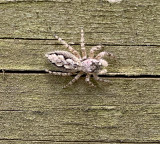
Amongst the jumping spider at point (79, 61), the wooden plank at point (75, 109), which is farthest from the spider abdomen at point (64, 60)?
the wooden plank at point (75, 109)

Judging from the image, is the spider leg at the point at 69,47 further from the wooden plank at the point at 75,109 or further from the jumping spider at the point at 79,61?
the wooden plank at the point at 75,109

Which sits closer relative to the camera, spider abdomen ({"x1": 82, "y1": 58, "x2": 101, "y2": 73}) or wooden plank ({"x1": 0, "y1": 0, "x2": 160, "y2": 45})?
wooden plank ({"x1": 0, "y1": 0, "x2": 160, "y2": 45})

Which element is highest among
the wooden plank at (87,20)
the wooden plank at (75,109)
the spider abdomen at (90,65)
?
the wooden plank at (87,20)

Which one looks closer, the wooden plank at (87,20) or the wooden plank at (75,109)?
the wooden plank at (87,20)

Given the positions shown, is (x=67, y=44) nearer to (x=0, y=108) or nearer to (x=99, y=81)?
(x=99, y=81)

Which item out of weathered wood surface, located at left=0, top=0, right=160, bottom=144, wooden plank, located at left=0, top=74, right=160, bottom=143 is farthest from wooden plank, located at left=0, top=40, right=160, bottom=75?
wooden plank, located at left=0, top=74, right=160, bottom=143

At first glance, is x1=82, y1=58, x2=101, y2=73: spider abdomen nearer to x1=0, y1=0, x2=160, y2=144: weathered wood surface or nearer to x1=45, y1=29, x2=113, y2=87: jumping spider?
x1=45, y1=29, x2=113, y2=87: jumping spider
